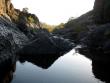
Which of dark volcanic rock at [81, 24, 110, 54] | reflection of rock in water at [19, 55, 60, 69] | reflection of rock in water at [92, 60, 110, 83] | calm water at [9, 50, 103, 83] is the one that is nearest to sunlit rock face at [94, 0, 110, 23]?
dark volcanic rock at [81, 24, 110, 54]

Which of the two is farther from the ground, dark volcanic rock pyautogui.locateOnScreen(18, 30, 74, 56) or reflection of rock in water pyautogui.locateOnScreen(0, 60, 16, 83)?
dark volcanic rock pyautogui.locateOnScreen(18, 30, 74, 56)

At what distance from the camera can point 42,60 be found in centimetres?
4112

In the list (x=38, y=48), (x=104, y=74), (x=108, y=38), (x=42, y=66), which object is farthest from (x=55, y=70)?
(x=108, y=38)

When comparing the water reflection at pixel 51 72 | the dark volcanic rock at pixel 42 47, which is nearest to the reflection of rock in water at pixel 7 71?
the water reflection at pixel 51 72

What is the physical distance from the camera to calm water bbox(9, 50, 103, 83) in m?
28.4

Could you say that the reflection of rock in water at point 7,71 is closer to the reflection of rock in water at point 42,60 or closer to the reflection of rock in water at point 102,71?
the reflection of rock in water at point 42,60

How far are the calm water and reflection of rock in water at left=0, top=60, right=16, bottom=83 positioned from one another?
49cm

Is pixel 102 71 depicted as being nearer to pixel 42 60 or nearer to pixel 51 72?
pixel 51 72

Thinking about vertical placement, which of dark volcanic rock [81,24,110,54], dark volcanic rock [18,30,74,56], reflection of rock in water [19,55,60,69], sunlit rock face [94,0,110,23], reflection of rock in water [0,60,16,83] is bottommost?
reflection of rock in water [0,60,16,83]

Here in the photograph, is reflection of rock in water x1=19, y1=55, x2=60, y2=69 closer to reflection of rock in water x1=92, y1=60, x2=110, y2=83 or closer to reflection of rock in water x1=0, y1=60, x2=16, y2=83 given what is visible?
reflection of rock in water x1=0, y1=60, x2=16, y2=83

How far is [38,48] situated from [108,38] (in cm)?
1424

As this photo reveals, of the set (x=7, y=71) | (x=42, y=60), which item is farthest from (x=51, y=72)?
(x=42, y=60)

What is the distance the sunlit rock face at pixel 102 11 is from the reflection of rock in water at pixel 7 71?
45510mm

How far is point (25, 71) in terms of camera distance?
32.3 metres
